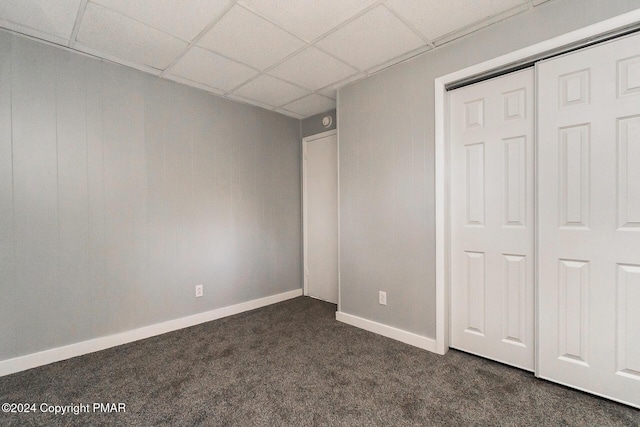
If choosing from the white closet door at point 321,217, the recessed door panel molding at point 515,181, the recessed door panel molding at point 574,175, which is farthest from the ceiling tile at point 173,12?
the recessed door panel molding at point 574,175

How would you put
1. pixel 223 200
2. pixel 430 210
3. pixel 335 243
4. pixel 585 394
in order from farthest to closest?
pixel 335 243
pixel 223 200
pixel 430 210
pixel 585 394

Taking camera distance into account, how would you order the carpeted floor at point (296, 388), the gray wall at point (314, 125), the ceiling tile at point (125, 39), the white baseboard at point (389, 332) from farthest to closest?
1. the gray wall at point (314, 125)
2. the white baseboard at point (389, 332)
3. the ceiling tile at point (125, 39)
4. the carpeted floor at point (296, 388)

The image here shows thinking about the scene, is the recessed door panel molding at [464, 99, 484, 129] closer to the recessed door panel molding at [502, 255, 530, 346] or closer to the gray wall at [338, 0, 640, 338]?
the gray wall at [338, 0, 640, 338]

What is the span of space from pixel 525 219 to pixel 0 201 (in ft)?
12.5

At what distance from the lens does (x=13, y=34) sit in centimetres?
210

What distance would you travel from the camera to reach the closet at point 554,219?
1.67 meters

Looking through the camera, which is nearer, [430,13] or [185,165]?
[430,13]

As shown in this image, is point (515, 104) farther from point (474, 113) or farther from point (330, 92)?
point (330, 92)

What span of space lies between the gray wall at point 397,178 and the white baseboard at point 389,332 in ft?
0.16

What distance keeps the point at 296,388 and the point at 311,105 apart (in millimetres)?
3037

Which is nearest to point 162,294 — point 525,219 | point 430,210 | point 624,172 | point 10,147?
point 10,147

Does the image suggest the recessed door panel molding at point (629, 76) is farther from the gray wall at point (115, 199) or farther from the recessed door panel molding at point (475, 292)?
the gray wall at point (115, 199)

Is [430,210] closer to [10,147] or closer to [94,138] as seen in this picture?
[94,138]

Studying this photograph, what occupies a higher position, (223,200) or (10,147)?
(10,147)
